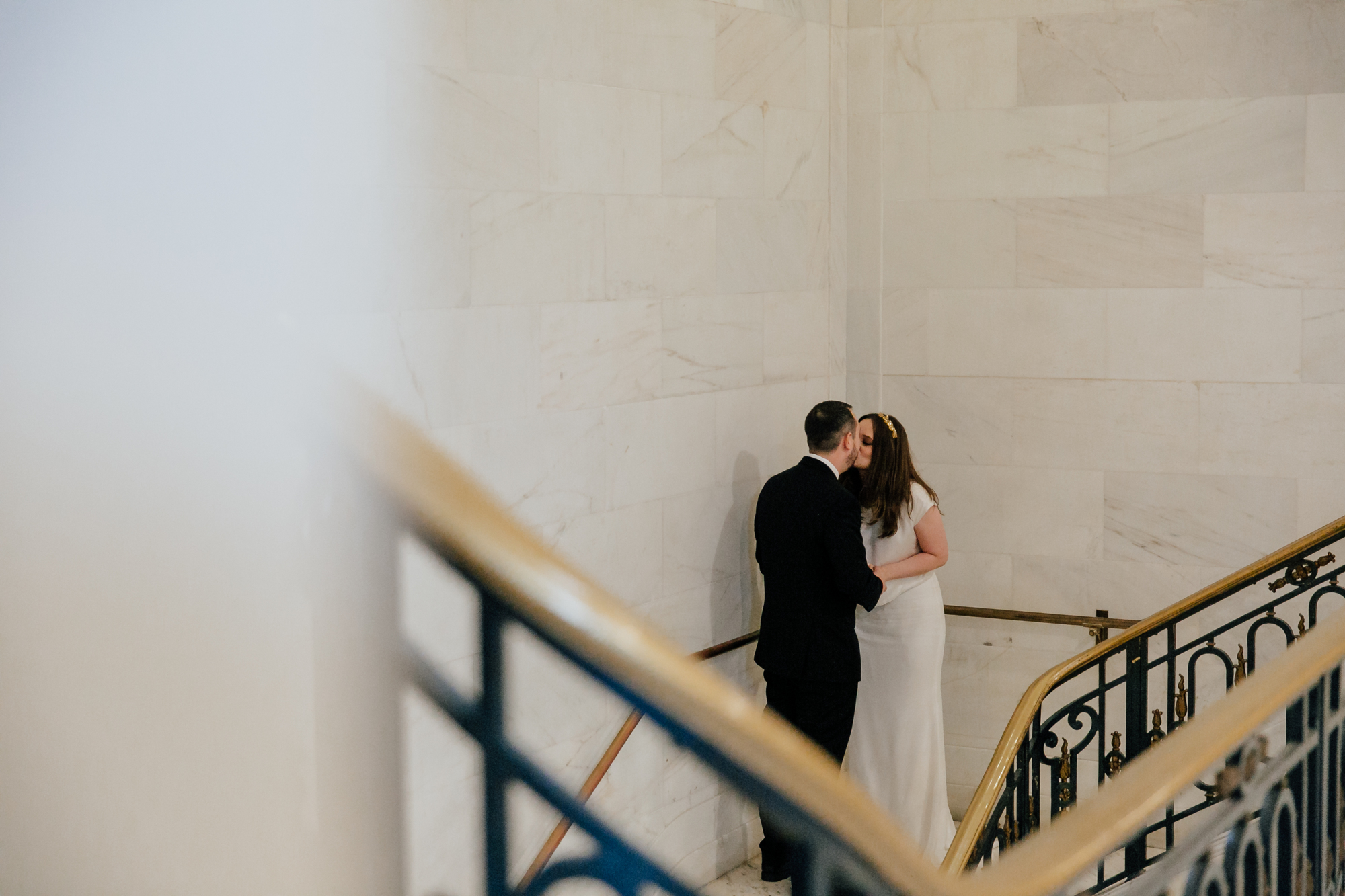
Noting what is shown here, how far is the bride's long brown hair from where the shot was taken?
6.86 m

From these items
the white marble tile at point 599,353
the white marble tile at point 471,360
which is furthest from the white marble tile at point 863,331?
the white marble tile at point 471,360

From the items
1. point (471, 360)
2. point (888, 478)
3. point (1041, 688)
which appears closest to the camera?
point (1041, 688)

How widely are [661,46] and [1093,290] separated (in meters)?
2.77

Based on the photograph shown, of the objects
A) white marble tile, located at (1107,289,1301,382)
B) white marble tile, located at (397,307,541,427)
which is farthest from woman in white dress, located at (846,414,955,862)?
white marble tile, located at (397,307,541,427)

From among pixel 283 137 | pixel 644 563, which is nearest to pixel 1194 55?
pixel 644 563

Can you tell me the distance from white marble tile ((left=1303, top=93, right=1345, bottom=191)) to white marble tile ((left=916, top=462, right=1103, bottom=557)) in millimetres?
1853

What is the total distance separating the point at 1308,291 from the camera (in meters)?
7.06

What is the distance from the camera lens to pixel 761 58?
275 inches

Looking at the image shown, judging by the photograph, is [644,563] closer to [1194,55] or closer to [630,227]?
[630,227]

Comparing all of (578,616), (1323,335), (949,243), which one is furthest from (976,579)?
(578,616)

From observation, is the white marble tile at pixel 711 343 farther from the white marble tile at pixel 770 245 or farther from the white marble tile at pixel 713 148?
the white marble tile at pixel 713 148

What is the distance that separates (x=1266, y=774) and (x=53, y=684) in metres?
2.00

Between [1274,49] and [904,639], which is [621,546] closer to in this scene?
[904,639]

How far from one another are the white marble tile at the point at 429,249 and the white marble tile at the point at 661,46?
3.85ft
